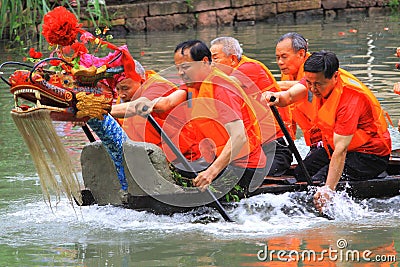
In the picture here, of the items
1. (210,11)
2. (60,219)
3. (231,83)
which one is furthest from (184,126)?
(210,11)

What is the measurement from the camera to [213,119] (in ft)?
18.9

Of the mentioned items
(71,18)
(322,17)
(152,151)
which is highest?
(71,18)

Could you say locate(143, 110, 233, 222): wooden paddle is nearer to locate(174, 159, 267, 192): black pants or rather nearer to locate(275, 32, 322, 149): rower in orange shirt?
locate(174, 159, 267, 192): black pants

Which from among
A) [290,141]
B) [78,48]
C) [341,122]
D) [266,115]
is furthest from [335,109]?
[78,48]

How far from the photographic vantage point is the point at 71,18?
5172 millimetres

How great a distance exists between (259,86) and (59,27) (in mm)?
1802

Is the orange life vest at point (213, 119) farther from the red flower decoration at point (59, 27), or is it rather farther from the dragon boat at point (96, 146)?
the red flower decoration at point (59, 27)

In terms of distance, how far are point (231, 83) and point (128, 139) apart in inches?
31.2

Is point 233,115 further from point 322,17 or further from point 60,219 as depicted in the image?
point 322,17

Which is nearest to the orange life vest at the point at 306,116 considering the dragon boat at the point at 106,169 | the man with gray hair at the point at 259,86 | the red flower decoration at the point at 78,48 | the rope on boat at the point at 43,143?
the man with gray hair at the point at 259,86

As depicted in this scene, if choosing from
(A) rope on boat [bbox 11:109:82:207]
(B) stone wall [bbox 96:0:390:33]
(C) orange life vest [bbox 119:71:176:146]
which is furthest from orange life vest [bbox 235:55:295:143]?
(B) stone wall [bbox 96:0:390:33]

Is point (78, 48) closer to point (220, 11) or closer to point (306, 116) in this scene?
point (306, 116)

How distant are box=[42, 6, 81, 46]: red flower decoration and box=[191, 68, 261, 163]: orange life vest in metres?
1.02

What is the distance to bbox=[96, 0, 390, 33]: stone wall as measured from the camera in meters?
18.4
